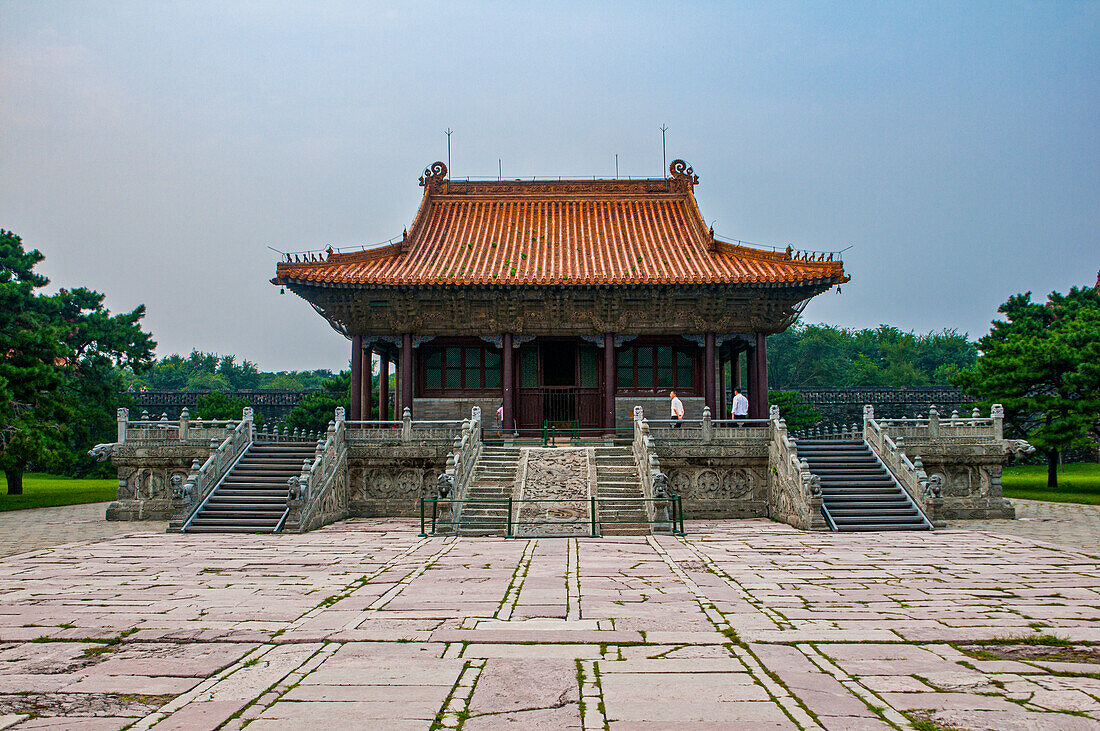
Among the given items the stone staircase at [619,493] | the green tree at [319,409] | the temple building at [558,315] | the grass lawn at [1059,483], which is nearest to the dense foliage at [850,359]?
the grass lawn at [1059,483]

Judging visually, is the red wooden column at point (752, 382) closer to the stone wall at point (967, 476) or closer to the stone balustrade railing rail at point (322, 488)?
the stone wall at point (967, 476)

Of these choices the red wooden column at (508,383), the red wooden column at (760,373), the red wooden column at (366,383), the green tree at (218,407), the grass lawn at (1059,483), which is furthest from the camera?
the green tree at (218,407)

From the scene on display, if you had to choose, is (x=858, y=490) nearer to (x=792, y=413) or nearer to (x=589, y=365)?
(x=589, y=365)

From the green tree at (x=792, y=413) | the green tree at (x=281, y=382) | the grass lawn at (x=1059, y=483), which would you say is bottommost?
the grass lawn at (x=1059, y=483)

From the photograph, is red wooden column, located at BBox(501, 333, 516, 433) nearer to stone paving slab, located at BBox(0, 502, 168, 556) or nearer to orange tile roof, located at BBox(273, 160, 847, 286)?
orange tile roof, located at BBox(273, 160, 847, 286)

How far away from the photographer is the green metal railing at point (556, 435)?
1992 centimetres

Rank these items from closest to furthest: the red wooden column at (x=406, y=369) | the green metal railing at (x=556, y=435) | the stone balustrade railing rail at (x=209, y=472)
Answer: the stone balustrade railing rail at (x=209, y=472), the green metal railing at (x=556, y=435), the red wooden column at (x=406, y=369)

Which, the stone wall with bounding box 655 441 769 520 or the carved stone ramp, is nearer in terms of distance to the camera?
the carved stone ramp

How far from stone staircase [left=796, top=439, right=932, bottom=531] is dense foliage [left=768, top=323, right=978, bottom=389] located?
50.3m

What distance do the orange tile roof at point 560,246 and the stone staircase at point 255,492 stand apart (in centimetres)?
469

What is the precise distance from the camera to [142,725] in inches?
173

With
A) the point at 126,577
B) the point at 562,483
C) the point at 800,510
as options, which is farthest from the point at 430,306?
the point at 126,577

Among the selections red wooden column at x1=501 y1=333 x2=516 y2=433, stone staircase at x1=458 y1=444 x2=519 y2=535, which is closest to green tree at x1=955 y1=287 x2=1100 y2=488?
red wooden column at x1=501 y1=333 x2=516 y2=433

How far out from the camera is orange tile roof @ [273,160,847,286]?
20609 millimetres
